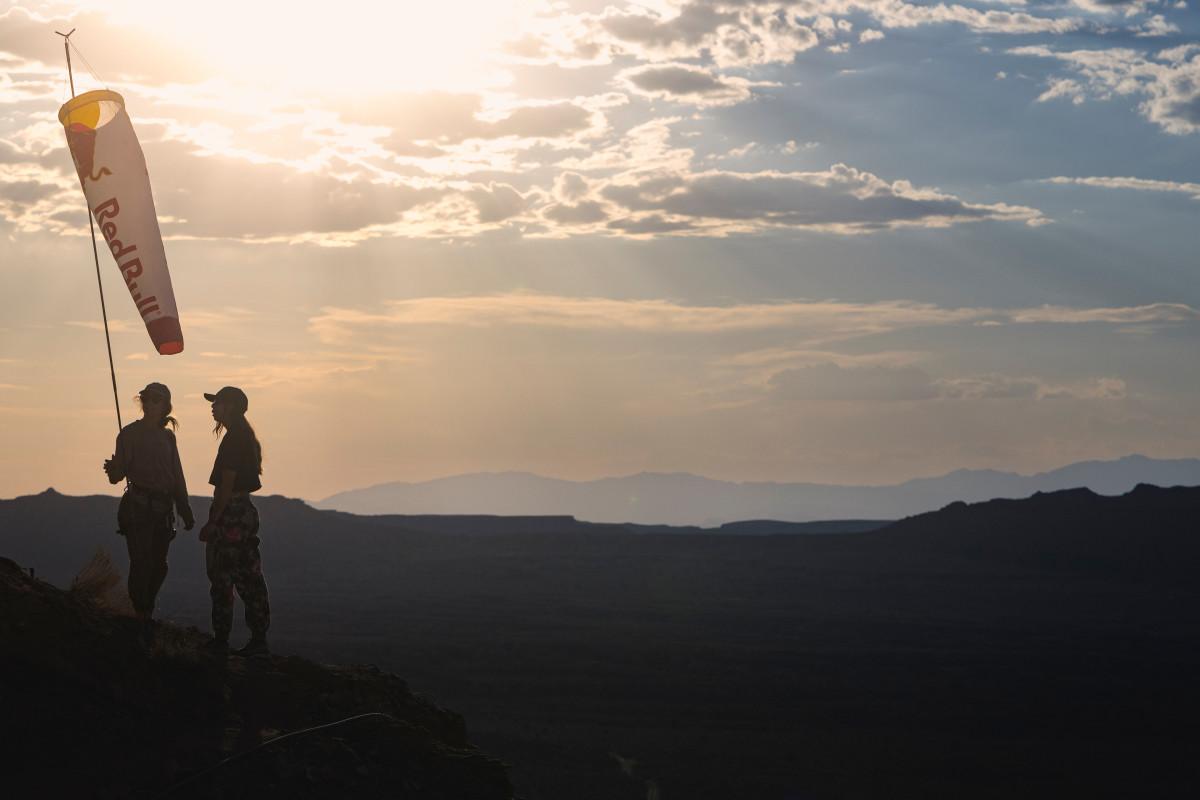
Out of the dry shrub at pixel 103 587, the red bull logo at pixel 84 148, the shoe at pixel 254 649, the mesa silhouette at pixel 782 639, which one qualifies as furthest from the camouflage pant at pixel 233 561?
the mesa silhouette at pixel 782 639

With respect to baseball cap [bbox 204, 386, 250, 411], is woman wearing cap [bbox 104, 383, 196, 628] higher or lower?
lower

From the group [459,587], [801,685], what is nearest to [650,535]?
[459,587]

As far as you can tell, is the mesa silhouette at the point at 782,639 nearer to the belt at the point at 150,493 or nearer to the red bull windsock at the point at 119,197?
the belt at the point at 150,493

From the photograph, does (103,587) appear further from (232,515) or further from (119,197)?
(119,197)

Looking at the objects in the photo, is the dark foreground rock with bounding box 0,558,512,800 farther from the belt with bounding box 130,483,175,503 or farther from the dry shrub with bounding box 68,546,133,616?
the belt with bounding box 130,483,175,503

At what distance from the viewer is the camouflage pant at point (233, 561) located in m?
9.49

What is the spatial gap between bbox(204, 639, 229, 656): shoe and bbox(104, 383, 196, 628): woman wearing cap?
0.56 metres

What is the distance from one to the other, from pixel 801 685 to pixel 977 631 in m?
23.5

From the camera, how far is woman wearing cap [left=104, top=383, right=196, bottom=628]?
8.98m

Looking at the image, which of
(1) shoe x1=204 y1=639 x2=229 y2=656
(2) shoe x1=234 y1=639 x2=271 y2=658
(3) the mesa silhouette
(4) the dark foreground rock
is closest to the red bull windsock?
(4) the dark foreground rock

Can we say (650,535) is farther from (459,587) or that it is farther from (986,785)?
(986,785)

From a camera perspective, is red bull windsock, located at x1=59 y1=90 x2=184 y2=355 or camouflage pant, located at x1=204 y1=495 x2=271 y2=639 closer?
camouflage pant, located at x1=204 y1=495 x2=271 y2=639

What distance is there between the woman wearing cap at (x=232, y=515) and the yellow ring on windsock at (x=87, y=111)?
106 inches

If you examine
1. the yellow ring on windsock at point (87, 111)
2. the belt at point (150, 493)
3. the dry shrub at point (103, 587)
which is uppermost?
the yellow ring on windsock at point (87, 111)
